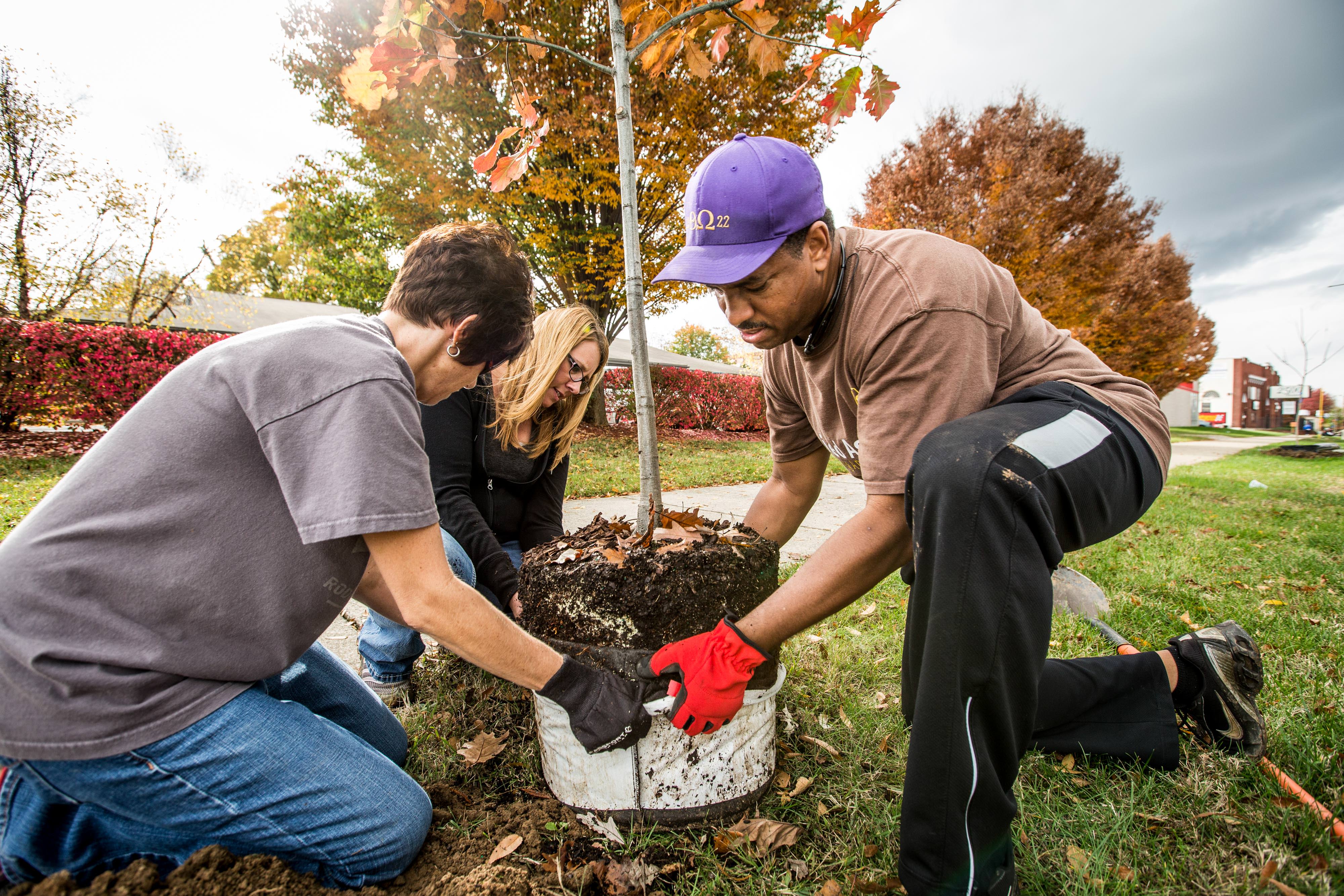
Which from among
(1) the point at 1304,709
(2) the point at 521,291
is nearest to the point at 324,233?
(2) the point at 521,291

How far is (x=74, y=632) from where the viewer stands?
122cm

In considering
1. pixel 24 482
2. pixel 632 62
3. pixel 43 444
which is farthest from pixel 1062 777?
pixel 43 444

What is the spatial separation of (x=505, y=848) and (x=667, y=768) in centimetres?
46

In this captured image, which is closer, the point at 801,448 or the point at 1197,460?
the point at 801,448

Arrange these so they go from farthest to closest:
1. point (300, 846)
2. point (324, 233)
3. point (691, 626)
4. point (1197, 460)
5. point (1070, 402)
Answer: point (324, 233) < point (1197, 460) < point (691, 626) < point (1070, 402) < point (300, 846)

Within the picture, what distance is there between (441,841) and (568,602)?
723mm

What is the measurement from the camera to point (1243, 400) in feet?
199

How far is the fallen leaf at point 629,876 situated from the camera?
1.49 m

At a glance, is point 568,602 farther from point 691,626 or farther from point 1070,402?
point 1070,402

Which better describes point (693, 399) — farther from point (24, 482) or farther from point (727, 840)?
point (727, 840)

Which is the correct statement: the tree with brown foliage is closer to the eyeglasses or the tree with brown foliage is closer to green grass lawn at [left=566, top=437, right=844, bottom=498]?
green grass lawn at [left=566, top=437, right=844, bottom=498]

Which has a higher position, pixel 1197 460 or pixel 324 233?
pixel 324 233

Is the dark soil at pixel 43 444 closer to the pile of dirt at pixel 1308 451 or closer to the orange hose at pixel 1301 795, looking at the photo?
the orange hose at pixel 1301 795

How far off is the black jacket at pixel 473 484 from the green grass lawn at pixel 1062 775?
483 millimetres
